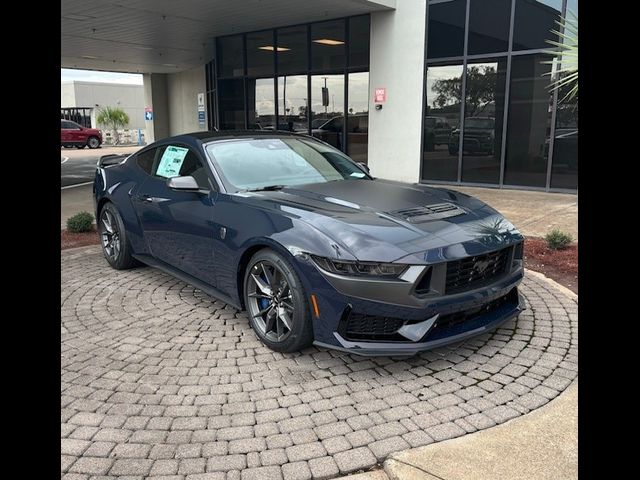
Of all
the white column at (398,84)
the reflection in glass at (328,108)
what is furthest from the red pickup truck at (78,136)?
the white column at (398,84)

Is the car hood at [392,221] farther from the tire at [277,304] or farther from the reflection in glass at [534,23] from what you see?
the reflection in glass at [534,23]

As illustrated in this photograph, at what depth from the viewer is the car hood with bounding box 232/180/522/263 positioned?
10.8ft

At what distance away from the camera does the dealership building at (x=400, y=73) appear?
36.1 ft

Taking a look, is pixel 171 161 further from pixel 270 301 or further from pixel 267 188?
pixel 270 301

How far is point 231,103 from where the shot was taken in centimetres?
1733

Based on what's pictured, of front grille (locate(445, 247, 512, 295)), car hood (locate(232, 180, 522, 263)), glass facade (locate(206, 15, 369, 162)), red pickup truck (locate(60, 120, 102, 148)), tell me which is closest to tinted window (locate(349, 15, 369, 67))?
glass facade (locate(206, 15, 369, 162))

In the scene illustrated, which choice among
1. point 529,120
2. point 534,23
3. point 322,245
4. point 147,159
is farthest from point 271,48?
point 322,245

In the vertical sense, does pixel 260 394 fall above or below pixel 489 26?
below

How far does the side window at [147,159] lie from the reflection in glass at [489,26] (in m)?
8.55

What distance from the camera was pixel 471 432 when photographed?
280 cm

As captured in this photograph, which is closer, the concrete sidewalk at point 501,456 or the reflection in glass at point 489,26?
the concrete sidewalk at point 501,456

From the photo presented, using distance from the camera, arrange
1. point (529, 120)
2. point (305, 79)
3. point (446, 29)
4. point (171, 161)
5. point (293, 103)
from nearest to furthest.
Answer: point (171, 161) → point (529, 120) → point (446, 29) → point (305, 79) → point (293, 103)

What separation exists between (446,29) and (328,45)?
340 cm
